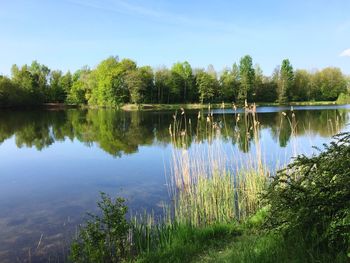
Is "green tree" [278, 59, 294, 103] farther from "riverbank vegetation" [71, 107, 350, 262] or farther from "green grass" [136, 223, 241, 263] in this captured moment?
"green grass" [136, 223, 241, 263]

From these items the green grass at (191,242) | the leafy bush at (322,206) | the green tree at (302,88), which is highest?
the green tree at (302,88)

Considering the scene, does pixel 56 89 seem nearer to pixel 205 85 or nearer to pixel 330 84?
pixel 205 85

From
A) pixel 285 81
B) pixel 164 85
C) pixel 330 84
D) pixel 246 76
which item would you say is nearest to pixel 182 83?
pixel 164 85

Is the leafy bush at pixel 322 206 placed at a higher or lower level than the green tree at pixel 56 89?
lower

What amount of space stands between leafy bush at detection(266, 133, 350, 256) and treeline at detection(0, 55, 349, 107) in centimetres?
5588

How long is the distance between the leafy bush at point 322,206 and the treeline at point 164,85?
183ft

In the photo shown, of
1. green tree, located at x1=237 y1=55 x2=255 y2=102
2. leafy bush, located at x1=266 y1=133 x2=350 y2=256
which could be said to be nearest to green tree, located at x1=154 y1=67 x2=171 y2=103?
green tree, located at x1=237 y1=55 x2=255 y2=102

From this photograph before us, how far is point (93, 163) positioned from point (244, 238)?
35.8 ft

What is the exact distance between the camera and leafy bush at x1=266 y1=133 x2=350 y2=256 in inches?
120

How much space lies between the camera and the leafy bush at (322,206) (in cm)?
304

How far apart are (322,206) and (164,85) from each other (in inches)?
2551

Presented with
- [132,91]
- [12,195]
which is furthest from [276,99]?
[12,195]

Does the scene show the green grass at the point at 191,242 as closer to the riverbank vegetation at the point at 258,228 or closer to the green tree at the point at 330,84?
the riverbank vegetation at the point at 258,228

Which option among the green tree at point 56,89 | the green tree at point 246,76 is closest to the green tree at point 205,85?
the green tree at point 246,76
